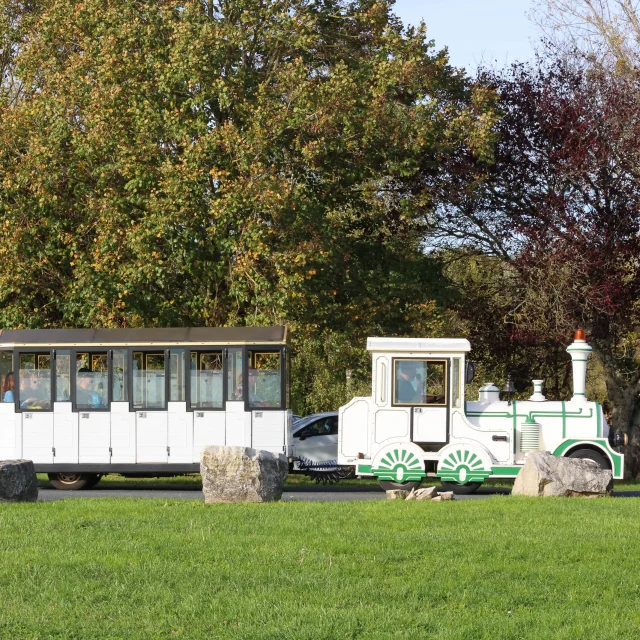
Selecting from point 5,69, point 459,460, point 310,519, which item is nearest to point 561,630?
point 310,519

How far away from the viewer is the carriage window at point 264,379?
770 inches

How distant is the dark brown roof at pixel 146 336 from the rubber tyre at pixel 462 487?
150 inches

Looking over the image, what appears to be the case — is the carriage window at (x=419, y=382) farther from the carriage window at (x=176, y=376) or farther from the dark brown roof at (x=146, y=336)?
the carriage window at (x=176, y=376)

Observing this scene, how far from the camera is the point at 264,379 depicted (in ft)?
64.4

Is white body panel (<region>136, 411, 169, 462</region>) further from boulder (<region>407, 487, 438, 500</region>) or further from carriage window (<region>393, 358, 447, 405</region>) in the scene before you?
boulder (<region>407, 487, 438, 500</region>)

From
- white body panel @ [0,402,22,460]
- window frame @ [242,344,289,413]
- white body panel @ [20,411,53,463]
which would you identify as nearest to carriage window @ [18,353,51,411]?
white body panel @ [0,402,22,460]

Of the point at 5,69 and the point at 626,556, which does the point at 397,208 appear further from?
the point at 626,556

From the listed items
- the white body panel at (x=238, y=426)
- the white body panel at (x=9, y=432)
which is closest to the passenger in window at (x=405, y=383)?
the white body panel at (x=238, y=426)

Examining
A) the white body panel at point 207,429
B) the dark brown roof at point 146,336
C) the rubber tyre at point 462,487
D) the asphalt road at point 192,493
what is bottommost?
the asphalt road at point 192,493

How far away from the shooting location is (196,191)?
1977cm

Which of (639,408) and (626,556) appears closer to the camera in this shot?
(626,556)

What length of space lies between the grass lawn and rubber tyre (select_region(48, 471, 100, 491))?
7.60 metres

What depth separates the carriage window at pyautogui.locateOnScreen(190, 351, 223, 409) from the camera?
19.6 metres

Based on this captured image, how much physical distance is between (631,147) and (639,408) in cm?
600
